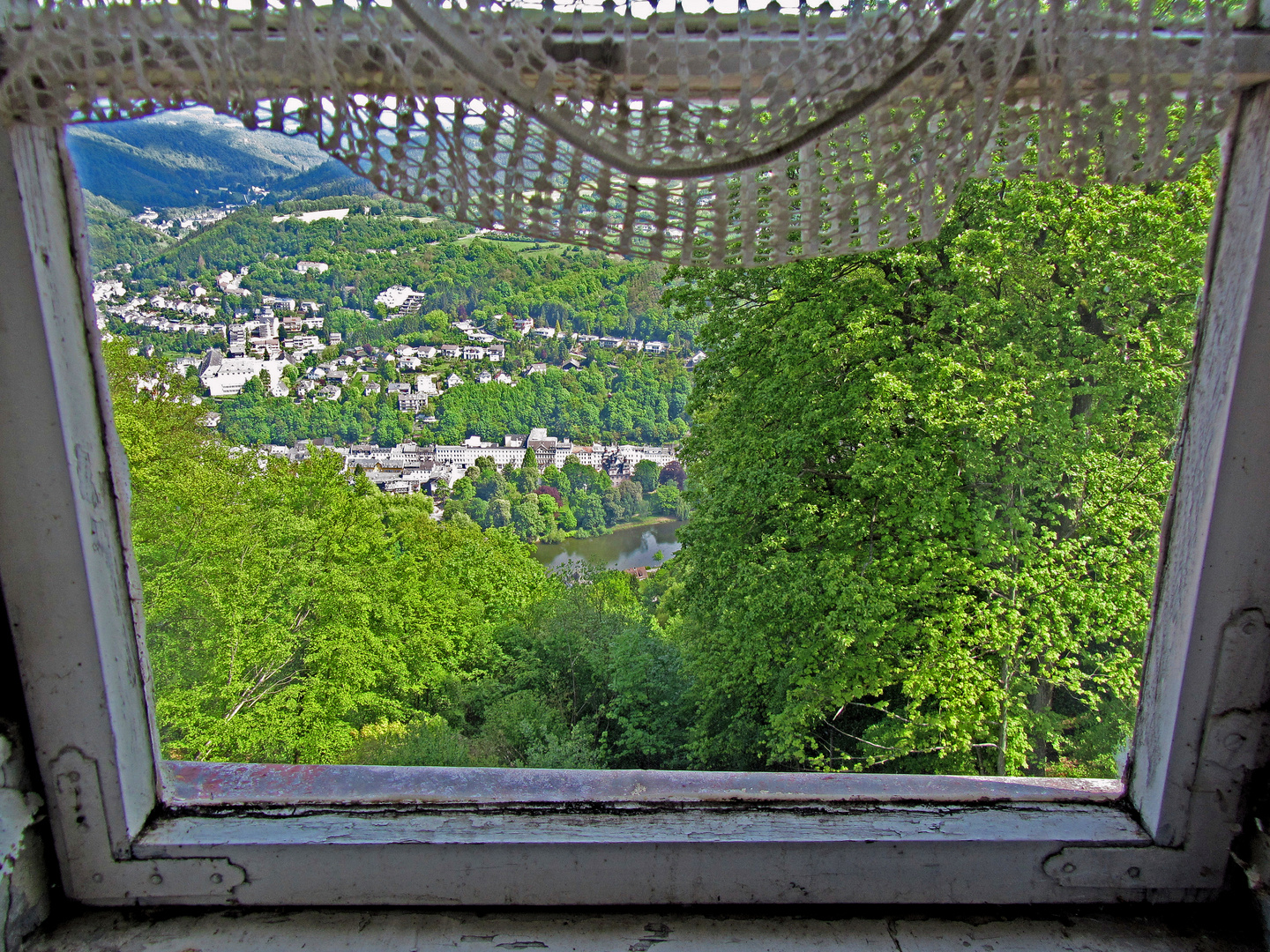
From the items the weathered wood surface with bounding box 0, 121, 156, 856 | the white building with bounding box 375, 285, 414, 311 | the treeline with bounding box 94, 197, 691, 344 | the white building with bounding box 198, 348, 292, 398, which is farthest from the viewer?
the white building with bounding box 198, 348, 292, 398

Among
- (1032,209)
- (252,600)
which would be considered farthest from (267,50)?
(252,600)

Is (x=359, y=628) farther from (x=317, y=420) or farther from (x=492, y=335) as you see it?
(x=492, y=335)

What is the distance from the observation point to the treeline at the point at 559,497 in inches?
202

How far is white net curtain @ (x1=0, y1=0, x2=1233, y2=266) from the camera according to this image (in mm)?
444

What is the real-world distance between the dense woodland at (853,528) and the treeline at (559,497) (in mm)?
46

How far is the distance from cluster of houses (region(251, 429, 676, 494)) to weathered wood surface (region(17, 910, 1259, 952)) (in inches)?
160

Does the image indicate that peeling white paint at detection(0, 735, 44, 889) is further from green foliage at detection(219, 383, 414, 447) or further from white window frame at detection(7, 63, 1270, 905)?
green foliage at detection(219, 383, 414, 447)

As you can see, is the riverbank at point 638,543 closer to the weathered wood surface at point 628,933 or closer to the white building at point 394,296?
the white building at point 394,296

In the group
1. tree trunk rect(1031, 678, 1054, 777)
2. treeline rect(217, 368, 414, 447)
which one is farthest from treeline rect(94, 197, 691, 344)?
tree trunk rect(1031, 678, 1054, 777)

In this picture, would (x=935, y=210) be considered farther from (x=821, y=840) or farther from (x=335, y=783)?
(x=335, y=783)

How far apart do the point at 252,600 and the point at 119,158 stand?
5825mm

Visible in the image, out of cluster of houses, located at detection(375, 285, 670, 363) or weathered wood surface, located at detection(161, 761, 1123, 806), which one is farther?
cluster of houses, located at detection(375, 285, 670, 363)

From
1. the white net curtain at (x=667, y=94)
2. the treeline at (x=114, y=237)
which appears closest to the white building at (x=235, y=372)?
the treeline at (x=114, y=237)

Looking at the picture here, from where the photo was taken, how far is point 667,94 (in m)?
0.47
